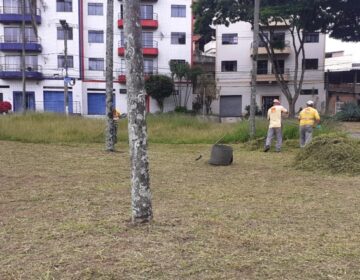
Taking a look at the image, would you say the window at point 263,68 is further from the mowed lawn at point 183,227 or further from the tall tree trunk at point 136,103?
the tall tree trunk at point 136,103

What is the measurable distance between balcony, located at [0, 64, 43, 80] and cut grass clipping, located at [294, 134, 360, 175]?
1606 inches

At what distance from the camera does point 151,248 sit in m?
4.43

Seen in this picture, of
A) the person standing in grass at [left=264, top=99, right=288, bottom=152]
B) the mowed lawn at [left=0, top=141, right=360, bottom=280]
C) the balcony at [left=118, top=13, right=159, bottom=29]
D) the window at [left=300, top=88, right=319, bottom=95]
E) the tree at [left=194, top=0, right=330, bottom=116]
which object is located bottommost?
the mowed lawn at [left=0, top=141, right=360, bottom=280]

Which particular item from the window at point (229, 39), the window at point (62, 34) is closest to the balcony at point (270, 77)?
the window at point (229, 39)

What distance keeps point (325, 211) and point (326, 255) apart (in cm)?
195

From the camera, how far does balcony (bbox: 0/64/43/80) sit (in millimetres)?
46719

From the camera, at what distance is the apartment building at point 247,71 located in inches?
1980

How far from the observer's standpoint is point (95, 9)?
A: 48219 millimetres

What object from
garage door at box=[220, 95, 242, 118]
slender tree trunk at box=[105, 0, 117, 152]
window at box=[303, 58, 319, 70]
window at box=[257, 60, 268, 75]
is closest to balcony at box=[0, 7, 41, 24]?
garage door at box=[220, 95, 242, 118]

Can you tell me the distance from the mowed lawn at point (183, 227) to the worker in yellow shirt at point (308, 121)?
4734 millimetres

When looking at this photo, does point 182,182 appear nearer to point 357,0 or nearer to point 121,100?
point 357,0

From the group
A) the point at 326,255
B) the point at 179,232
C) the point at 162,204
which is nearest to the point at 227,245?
the point at 179,232

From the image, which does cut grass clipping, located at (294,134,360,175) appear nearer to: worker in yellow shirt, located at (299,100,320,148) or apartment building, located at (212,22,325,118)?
worker in yellow shirt, located at (299,100,320,148)

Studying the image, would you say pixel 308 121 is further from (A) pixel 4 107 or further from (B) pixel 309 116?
(A) pixel 4 107
